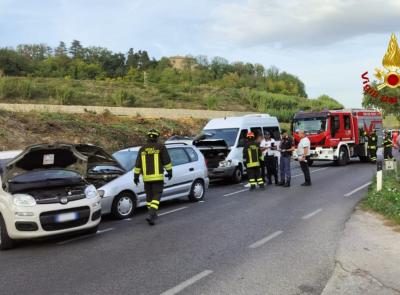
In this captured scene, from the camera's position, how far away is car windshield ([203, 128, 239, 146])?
1559 centimetres

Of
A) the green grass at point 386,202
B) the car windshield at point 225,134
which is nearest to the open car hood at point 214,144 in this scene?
the car windshield at point 225,134

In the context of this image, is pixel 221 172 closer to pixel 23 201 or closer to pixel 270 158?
pixel 270 158

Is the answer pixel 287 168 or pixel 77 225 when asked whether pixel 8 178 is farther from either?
pixel 287 168

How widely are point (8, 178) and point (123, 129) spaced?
84.3ft

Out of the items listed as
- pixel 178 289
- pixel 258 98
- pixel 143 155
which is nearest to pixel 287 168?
pixel 143 155

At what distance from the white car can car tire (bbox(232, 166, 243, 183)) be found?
7.60 meters

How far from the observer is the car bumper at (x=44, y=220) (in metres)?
6.72

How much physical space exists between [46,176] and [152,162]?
200 centimetres

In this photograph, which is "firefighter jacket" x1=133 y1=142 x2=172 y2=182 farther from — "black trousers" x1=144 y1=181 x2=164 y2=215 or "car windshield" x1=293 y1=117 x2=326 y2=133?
"car windshield" x1=293 y1=117 x2=326 y2=133

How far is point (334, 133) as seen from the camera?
20.8m

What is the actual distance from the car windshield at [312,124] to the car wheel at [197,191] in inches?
423

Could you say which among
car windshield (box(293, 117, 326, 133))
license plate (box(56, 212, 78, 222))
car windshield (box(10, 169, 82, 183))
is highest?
car windshield (box(293, 117, 326, 133))

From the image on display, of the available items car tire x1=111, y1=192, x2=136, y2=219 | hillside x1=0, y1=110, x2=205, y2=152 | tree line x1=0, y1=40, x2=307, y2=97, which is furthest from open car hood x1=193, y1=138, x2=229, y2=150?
tree line x1=0, y1=40, x2=307, y2=97

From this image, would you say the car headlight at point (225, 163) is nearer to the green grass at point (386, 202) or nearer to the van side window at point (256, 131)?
the van side window at point (256, 131)
